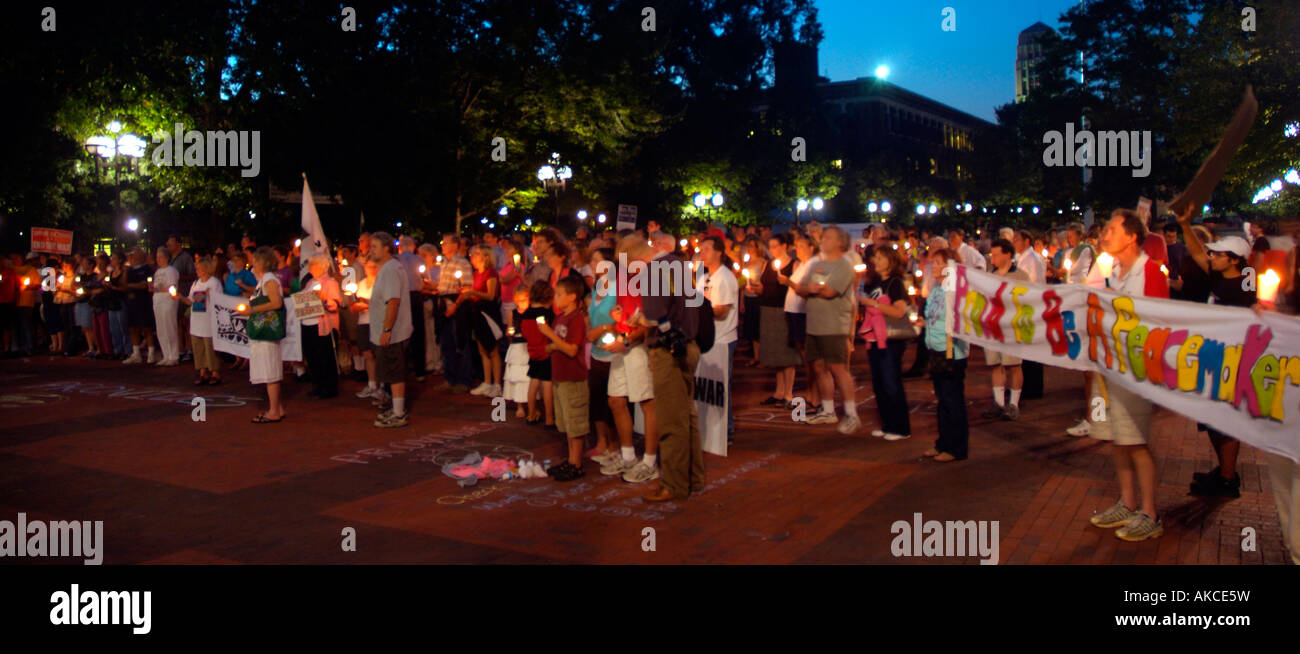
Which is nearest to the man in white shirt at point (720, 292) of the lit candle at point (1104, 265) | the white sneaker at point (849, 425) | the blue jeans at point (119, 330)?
the white sneaker at point (849, 425)

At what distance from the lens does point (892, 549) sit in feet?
18.6

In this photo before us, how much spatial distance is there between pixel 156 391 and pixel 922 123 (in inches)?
3699

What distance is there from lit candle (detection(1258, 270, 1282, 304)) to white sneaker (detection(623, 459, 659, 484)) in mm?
4396

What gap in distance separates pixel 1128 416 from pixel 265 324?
27.8 feet

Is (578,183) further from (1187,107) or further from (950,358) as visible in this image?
(950,358)

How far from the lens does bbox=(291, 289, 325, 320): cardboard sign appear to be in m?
11.5

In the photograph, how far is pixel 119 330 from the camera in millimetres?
17453

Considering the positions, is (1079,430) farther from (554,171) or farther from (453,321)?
(554,171)

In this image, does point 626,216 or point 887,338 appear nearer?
point 887,338

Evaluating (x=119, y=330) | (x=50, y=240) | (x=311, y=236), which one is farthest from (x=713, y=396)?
(x=50, y=240)

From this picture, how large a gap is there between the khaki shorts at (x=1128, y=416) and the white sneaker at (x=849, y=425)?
3601 millimetres

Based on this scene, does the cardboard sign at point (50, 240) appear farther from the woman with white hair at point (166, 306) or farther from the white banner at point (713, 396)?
the white banner at point (713, 396)

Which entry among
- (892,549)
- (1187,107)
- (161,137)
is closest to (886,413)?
(892,549)

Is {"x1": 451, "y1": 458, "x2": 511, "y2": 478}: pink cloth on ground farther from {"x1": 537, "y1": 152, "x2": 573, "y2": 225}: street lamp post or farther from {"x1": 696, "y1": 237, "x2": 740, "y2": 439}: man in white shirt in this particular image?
{"x1": 537, "y1": 152, "x2": 573, "y2": 225}: street lamp post
